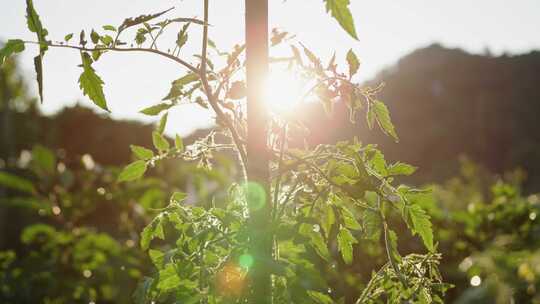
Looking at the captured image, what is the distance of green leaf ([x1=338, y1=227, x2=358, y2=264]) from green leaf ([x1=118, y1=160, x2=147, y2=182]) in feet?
2.15

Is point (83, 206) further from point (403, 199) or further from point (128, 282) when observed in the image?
point (403, 199)

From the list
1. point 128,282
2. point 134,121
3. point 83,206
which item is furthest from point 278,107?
point 134,121

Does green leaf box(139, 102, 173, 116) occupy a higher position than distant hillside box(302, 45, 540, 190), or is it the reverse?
green leaf box(139, 102, 173, 116)

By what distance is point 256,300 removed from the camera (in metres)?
1.58

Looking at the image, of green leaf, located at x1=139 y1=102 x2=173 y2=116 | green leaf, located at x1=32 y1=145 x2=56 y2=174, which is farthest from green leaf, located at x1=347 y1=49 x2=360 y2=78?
green leaf, located at x1=32 y1=145 x2=56 y2=174

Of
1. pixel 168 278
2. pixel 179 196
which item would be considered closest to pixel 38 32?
pixel 179 196

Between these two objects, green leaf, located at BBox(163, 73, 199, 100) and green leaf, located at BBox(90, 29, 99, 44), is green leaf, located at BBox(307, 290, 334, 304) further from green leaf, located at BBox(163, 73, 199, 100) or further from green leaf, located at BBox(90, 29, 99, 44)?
green leaf, located at BBox(90, 29, 99, 44)

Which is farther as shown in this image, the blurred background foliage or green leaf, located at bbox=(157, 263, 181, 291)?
the blurred background foliage

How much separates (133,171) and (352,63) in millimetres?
764

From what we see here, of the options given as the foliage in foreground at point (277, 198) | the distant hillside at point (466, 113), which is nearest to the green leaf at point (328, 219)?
the foliage in foreground at point (277, 198)

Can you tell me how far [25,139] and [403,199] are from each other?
51.1ft

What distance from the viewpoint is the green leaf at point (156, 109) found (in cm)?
180

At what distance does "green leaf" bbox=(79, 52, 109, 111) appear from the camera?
1569mm

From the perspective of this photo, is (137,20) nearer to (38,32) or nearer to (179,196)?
(38,32)
